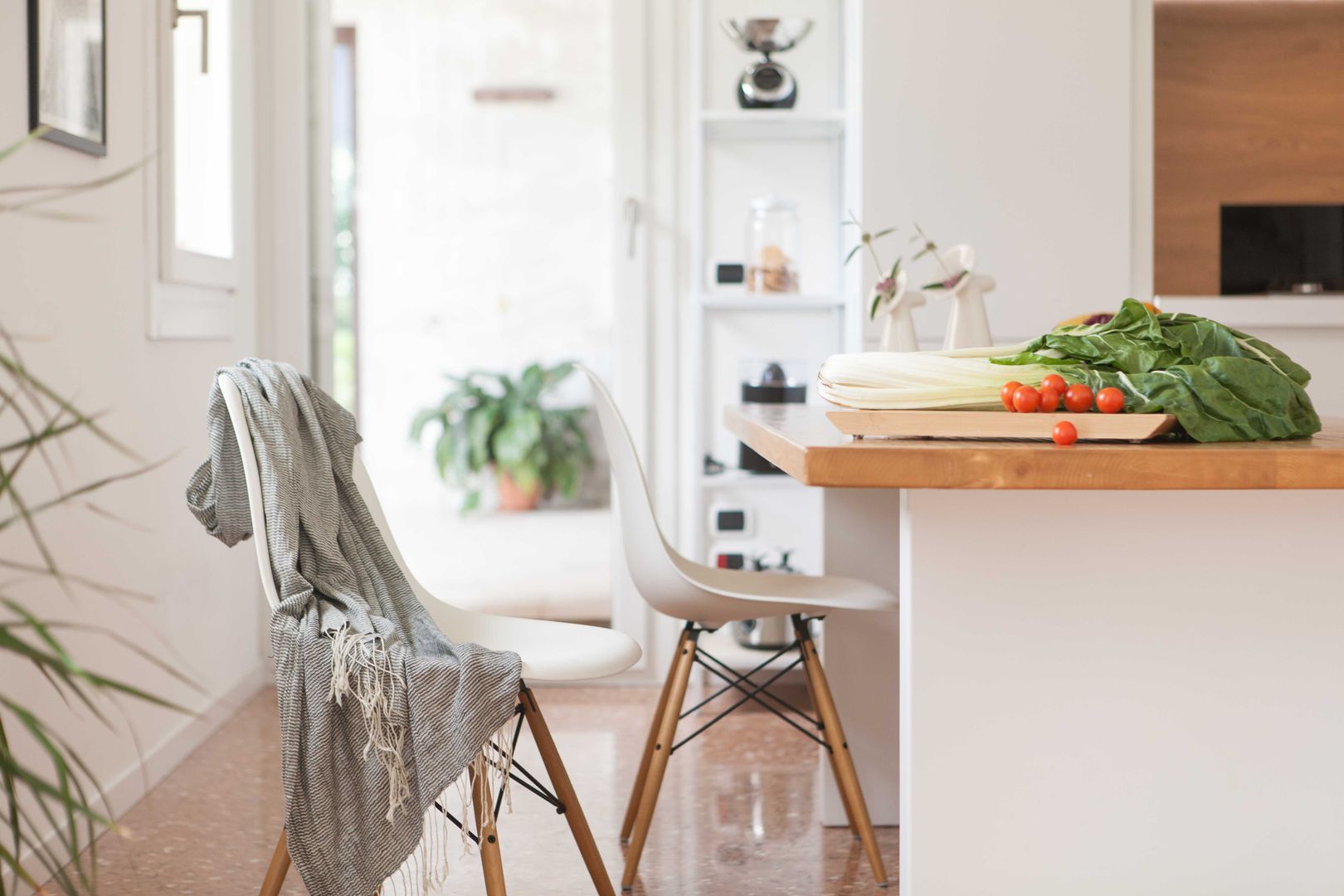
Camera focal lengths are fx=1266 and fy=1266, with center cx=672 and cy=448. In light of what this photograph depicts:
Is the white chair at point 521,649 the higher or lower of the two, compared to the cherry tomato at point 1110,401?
lower

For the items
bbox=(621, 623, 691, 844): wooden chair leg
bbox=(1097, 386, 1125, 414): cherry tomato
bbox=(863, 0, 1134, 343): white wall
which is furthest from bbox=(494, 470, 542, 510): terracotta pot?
bbox=(1097, 386, 1125, 414): cherry tomato

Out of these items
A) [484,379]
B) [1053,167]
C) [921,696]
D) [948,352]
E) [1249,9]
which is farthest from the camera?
[484,379]

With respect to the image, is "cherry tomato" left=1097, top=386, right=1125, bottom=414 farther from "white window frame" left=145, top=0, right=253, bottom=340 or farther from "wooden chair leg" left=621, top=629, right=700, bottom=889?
"white window frame" left=145, top=0, right=253, bottom=340

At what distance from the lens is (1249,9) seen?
3.40m

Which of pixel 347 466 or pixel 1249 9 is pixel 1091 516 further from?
pixel 1249 9

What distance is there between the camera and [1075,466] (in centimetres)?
131

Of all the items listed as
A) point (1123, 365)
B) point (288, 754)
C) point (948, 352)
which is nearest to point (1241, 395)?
point (1123, 365)

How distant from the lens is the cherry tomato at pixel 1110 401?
55.5 inches

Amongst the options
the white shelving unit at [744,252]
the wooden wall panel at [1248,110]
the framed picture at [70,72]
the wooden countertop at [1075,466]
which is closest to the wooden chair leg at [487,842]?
the wooden countertop at [1075,466]

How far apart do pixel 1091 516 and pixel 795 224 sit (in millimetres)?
2151

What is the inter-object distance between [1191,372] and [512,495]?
4.95 m

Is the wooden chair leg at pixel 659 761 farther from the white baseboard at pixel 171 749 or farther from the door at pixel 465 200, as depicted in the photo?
the door at pixel 465 200

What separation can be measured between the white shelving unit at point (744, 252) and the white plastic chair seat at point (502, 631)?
1385mm

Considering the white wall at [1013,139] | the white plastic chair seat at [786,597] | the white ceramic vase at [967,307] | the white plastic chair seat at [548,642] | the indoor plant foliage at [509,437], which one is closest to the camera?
the white plastic chair seat at [548,642]
